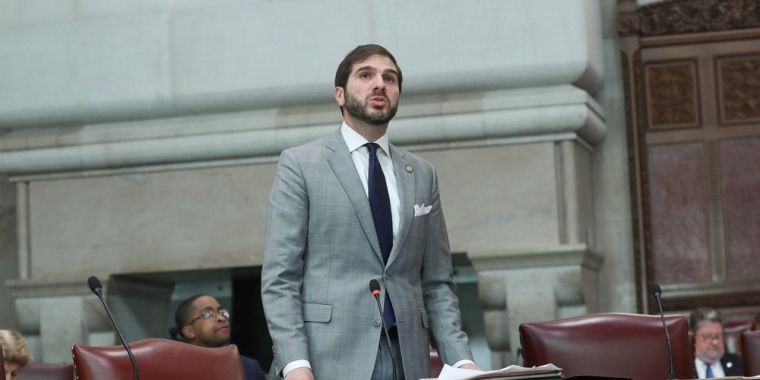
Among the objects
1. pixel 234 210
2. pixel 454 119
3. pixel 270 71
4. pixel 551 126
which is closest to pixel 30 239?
pixel 234 210

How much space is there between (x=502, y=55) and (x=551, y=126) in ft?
1.53

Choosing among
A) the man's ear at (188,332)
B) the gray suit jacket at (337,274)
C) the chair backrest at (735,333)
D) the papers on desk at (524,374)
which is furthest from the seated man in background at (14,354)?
the chair backrest at (735,333)

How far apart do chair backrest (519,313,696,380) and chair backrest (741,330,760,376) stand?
329 millimetres

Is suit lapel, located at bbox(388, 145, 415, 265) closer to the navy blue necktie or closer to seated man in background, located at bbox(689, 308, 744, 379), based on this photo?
the navy blue necktie

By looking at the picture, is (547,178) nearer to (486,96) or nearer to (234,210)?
(486,96)

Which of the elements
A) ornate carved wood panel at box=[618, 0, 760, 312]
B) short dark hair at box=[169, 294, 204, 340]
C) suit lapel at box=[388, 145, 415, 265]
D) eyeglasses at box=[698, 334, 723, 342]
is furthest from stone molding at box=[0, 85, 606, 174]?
suit lapel at box=[388, 145, 415, 265]

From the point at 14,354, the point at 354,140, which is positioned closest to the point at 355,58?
the point at 354,140

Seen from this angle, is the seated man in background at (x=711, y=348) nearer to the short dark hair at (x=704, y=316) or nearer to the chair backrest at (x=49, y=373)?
the short dark hair at (x=704, y=316)

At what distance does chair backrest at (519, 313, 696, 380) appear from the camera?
4.29 meters

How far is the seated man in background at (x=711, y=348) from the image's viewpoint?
21.7ft

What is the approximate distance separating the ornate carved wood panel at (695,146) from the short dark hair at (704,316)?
0.57 metres

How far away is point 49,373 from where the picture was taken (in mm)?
5078

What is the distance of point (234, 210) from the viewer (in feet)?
24.0

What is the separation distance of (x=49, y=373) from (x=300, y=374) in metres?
1.79
